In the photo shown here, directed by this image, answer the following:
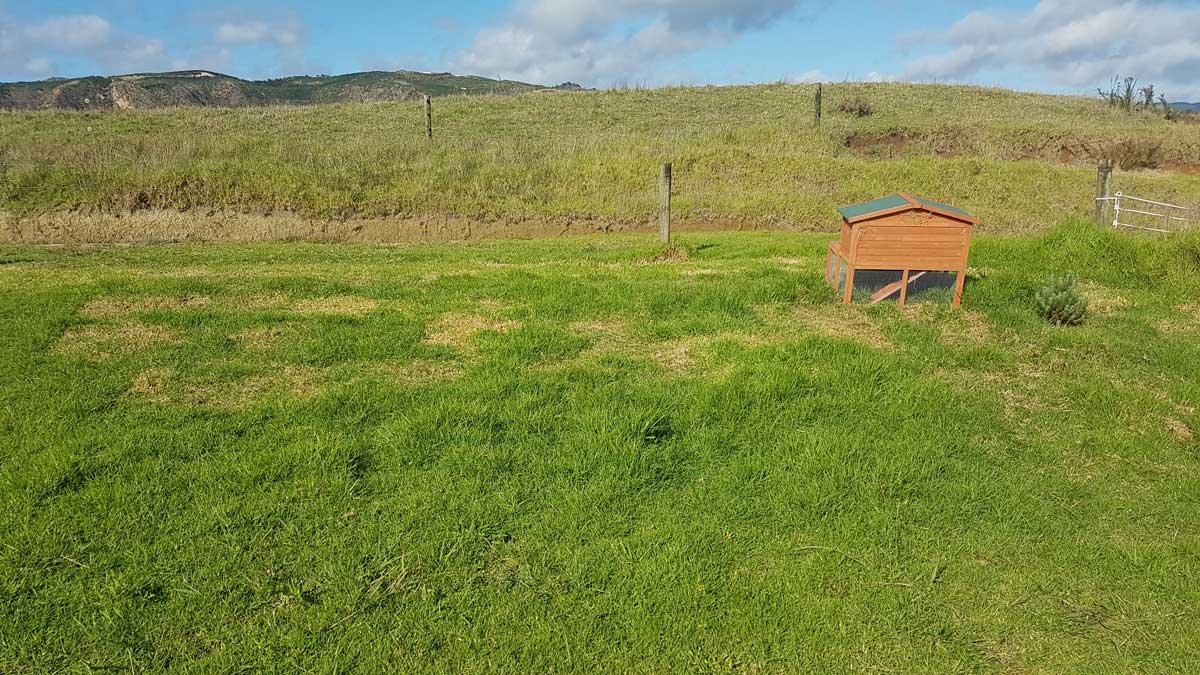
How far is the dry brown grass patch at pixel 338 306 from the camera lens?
24.6 ft

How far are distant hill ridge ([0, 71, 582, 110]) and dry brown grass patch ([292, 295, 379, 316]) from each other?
53275 millimetres

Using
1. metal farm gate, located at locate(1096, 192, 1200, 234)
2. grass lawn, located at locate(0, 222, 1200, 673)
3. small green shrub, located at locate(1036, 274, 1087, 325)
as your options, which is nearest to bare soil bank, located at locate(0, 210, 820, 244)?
metal farm gate, located at locate(1096, 192, 1200, 234)

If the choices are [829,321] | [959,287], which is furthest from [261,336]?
[959,287]

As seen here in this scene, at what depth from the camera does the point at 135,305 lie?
743 cm

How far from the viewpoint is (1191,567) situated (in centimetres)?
356

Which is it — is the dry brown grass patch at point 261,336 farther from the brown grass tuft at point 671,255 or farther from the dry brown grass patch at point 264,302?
the brown grass tuft at point 671,255

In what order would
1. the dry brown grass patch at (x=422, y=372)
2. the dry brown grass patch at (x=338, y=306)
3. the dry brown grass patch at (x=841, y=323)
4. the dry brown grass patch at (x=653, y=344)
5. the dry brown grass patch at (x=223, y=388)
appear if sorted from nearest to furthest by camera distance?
the dry brown grass patch at (x=223, y=388)
the dry brown grass patch at (x=422, y=372)
the dry brown grass patch at (x=653, y=344)
the dry brown grass patch at (x=841, y=323)
the dry brown grass patch at (x=338, y=306)

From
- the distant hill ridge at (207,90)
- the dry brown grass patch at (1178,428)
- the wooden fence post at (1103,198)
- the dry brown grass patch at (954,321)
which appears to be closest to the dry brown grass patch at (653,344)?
the dry brown grass patch at (954,321)

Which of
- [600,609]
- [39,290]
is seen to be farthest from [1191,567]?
[39,290]

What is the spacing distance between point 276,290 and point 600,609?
21.7 ft

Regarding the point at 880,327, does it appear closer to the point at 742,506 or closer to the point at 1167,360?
the point at 1167,360

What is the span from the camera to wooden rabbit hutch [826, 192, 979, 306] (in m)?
7.30

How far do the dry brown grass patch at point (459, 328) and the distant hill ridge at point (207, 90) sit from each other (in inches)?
2125

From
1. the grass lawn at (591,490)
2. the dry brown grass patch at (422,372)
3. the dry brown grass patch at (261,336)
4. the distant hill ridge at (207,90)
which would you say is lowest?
the grass lawn at (591,490)
